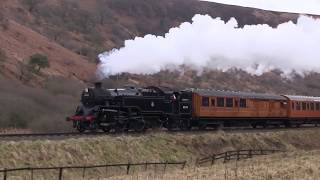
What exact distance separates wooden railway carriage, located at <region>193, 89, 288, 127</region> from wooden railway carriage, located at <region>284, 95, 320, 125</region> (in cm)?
84

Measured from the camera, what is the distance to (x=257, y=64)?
71625 millimetres

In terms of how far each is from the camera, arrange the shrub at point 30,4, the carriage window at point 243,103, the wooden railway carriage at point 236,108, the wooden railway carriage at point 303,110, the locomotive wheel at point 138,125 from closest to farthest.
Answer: the locomotive wheel at point 138,125, the wooden railway carriage at point 236,108, the carriage window at point 243,103, the wooden railway carriage at point 303,110, the shrub at point 30,4

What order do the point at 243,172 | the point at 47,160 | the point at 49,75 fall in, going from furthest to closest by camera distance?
the point at 49,75 < the point at 47,160 < the point at 243,172

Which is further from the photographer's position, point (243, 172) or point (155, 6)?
point (155, 6)

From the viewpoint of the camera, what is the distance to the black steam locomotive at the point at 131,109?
34594mm

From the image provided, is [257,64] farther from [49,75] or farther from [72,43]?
[72,43]

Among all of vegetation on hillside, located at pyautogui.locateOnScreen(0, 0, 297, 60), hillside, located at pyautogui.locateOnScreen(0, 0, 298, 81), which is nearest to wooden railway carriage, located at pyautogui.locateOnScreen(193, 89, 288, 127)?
hillside, located at pyautogui.locateOnScreen(0, 0, 298, 81)

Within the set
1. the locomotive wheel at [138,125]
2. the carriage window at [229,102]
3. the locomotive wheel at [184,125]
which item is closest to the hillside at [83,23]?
the locomotive wheel at [184,125]

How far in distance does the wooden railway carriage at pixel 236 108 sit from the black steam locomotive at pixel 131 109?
44.4 inches

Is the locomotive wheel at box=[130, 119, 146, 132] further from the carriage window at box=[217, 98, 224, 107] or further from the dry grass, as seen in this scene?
the dry grass

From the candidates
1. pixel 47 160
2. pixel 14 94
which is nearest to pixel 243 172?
pixel 47 160

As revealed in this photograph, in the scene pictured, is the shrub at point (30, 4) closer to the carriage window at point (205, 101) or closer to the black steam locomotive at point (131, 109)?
the carriage window at point (205, 101)

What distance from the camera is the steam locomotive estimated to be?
1377 inches

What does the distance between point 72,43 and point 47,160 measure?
71.7 m
